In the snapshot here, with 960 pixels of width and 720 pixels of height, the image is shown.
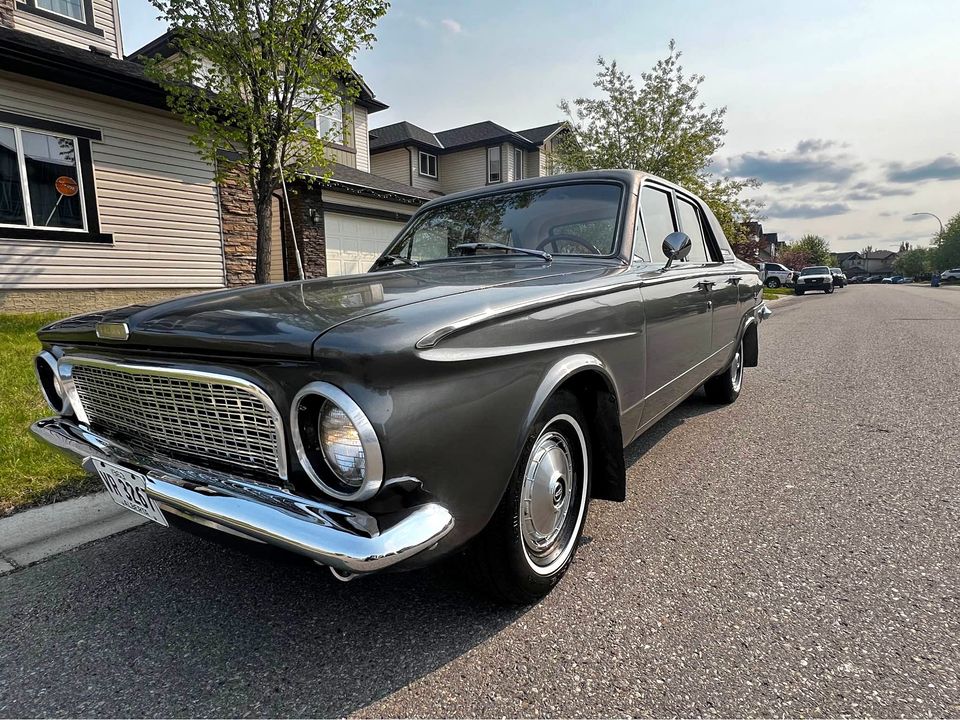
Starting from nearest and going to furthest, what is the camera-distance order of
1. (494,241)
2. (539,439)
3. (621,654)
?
(621,654), (539,439), (494,241)

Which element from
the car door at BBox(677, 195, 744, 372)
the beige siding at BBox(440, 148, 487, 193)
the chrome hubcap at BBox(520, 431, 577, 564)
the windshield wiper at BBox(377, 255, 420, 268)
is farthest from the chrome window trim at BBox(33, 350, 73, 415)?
the beige siding at BBox(440, 148, 487, 193)

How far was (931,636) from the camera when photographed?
1.79m

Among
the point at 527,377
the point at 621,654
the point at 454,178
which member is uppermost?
the point at 454,178

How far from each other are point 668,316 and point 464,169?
2367 cm

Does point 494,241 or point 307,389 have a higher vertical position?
point 494,241

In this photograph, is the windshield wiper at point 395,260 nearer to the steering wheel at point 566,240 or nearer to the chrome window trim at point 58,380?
the steering wheel at point 566,240

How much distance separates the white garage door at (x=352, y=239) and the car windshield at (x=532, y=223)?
32.7ft

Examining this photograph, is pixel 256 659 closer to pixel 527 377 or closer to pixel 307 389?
pixel 307 389

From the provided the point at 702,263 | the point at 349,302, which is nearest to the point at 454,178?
the point at 702,263

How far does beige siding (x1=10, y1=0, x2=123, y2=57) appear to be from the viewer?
40.2ft

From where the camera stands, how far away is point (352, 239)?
13945mm

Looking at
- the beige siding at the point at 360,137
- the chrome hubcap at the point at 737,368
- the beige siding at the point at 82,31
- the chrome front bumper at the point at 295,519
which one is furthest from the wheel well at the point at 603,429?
the beige siding at the point at 360,137

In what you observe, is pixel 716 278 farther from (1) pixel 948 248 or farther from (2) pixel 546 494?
(1) pixel 948 248

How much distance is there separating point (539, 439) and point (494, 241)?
145 cm
